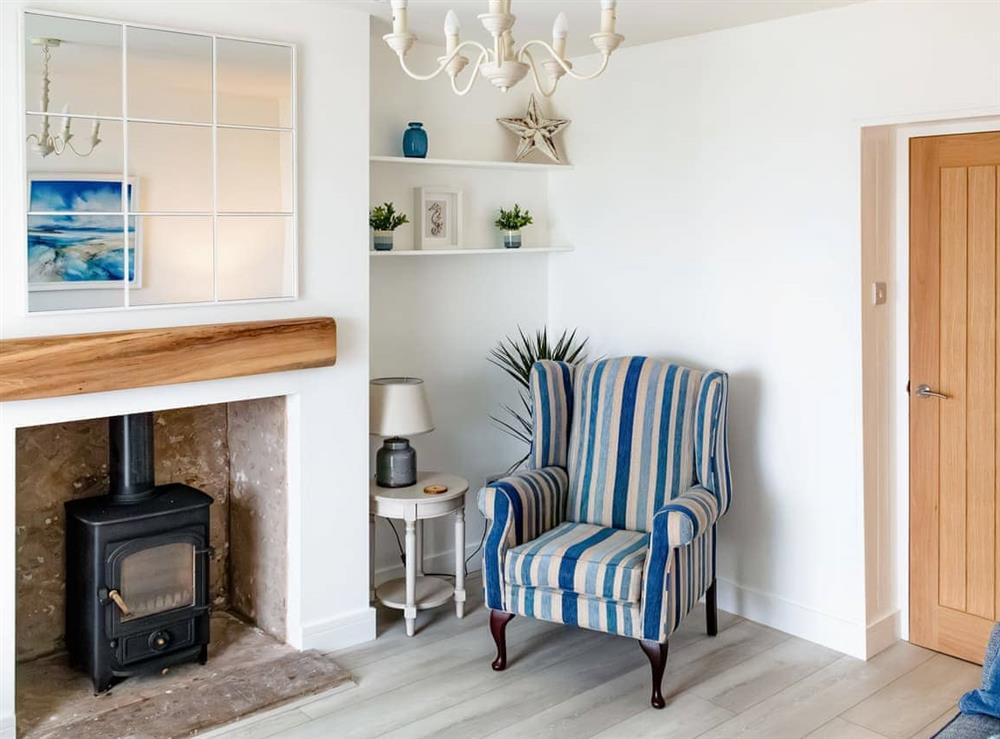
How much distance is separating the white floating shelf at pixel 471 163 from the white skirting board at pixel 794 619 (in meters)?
1.93

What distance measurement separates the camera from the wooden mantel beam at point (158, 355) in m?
2.93

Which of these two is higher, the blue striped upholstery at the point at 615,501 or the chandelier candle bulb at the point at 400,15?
the chandelier candle bulb at the point at 400,15

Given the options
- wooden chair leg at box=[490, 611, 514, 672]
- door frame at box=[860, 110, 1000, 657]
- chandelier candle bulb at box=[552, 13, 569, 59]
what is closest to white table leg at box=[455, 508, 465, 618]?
wooden chair leg at box=[490, 611, 514, 672]

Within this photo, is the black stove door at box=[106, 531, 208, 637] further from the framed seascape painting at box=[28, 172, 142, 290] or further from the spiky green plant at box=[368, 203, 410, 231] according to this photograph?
the spiky green plant at box=[368, 203, 410, 231]

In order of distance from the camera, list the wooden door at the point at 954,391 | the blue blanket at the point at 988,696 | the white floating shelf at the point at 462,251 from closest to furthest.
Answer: the blue blanket at the point at 988,696 < the wooden door at the point at 954,391 < the white floating shelf at the point at 462,251

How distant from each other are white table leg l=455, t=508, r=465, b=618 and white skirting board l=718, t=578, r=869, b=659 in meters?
1.07

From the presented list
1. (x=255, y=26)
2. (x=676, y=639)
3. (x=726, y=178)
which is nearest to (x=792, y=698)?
(x=676, y=639)

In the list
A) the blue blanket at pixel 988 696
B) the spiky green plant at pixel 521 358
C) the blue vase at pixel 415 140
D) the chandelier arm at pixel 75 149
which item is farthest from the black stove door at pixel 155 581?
the blue blanket at pixel 988 696

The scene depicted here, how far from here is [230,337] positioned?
10.9 feet

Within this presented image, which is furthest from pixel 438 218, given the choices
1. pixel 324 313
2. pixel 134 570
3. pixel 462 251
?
pixel 134 570

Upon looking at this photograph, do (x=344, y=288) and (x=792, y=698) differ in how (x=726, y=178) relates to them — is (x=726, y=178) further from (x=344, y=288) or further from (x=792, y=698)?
(x=792, y=698)

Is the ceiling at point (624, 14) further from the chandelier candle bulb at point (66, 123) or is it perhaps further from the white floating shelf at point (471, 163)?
the chandelier candle bulb at point (66, 123)

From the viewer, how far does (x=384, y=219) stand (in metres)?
4.09

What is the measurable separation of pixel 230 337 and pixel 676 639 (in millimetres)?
2013
